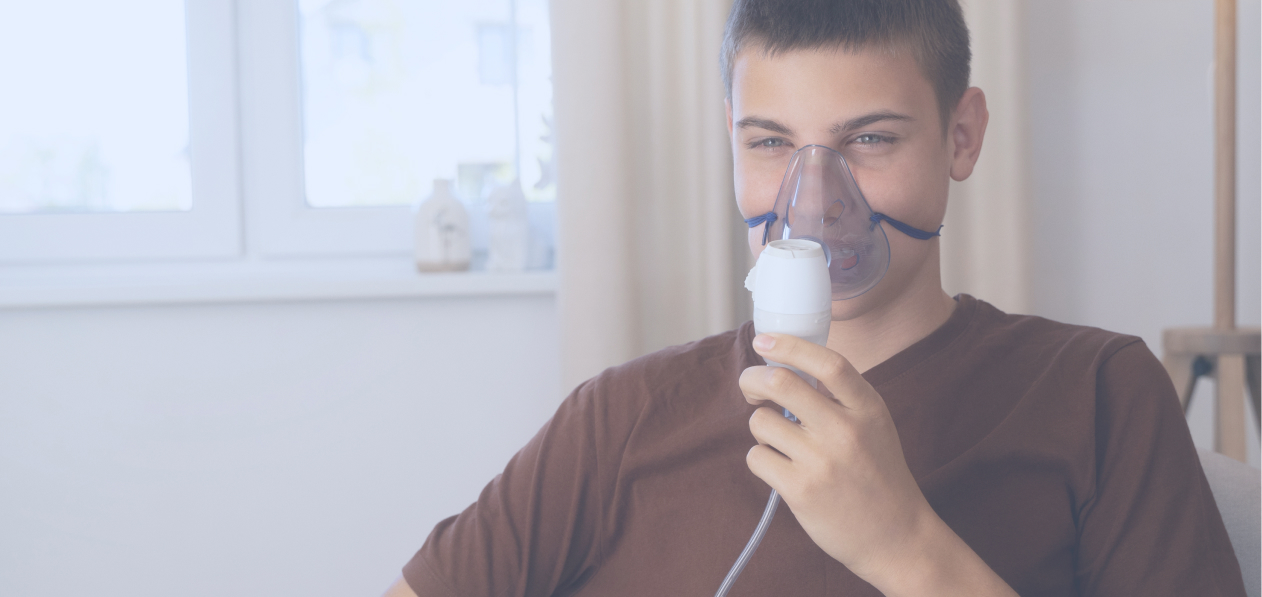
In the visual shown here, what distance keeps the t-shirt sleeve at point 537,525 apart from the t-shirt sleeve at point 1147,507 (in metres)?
0.49

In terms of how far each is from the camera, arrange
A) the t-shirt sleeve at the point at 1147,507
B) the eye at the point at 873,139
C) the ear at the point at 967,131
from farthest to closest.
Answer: the ear at the point at 967,131, the eye at the point at 873,139, the t-shirt sleeve at the point at 1147,507

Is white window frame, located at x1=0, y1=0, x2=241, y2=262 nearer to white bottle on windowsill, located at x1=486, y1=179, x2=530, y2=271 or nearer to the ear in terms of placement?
white bottle on windowsill, located at x1=486, y1=179, x2=530, y2=271

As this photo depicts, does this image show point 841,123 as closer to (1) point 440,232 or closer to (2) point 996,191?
(2) point 996,191

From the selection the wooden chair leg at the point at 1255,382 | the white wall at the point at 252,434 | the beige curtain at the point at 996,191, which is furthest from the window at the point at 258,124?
the wooden chair leg at the point at 1255,382

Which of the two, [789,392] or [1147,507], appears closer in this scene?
[789,392]

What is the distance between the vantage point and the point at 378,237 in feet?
6.00

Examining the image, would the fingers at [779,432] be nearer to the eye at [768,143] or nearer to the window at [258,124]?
the eye at [768,143]

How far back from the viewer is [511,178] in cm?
186

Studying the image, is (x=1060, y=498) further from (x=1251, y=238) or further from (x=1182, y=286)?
(x=1251, y=238)

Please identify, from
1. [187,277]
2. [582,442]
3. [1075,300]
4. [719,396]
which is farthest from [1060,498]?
[187,277]

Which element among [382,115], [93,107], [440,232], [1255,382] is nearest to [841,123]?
[440,232]

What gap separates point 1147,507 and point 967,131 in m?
0.46

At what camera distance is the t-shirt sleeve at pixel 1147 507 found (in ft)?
2.56

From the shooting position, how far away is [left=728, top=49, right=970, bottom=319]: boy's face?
87 cm
